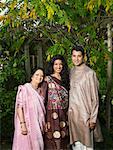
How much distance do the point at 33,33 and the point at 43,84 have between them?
279cm

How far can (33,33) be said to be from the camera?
7.66 metres

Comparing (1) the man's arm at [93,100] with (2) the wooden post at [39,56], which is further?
(2) the wooden post at [39,56]

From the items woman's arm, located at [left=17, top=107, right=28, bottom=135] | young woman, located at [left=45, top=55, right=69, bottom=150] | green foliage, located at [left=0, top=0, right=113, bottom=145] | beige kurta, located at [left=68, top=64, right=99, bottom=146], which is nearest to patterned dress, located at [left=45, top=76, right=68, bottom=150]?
young woman, located at [left=45, top=55, right=69, bottom=150]

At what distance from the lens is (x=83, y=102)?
4852 mm

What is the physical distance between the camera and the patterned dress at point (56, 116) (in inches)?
195

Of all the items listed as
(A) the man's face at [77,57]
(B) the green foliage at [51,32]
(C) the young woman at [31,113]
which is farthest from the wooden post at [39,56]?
(A) the man's face at [77,57]

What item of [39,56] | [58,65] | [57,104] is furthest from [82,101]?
[39,56]

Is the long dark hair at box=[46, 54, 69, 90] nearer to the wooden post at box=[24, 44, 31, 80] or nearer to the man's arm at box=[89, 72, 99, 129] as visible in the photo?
the man's arm at box=[89, 72, 99, 129]

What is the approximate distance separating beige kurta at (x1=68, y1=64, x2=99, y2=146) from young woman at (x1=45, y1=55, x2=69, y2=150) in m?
0.10

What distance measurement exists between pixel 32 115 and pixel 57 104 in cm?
30

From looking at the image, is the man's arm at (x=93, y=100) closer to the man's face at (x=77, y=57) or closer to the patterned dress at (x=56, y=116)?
the man's face at (x=77, y=57)

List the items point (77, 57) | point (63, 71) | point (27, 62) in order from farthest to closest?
1. point (27, 62)
2. point (63, 71)
3. point (77, 57)

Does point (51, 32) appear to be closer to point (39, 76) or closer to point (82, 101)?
point (39, 76)

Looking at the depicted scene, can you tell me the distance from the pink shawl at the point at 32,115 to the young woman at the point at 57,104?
77 millimetres
